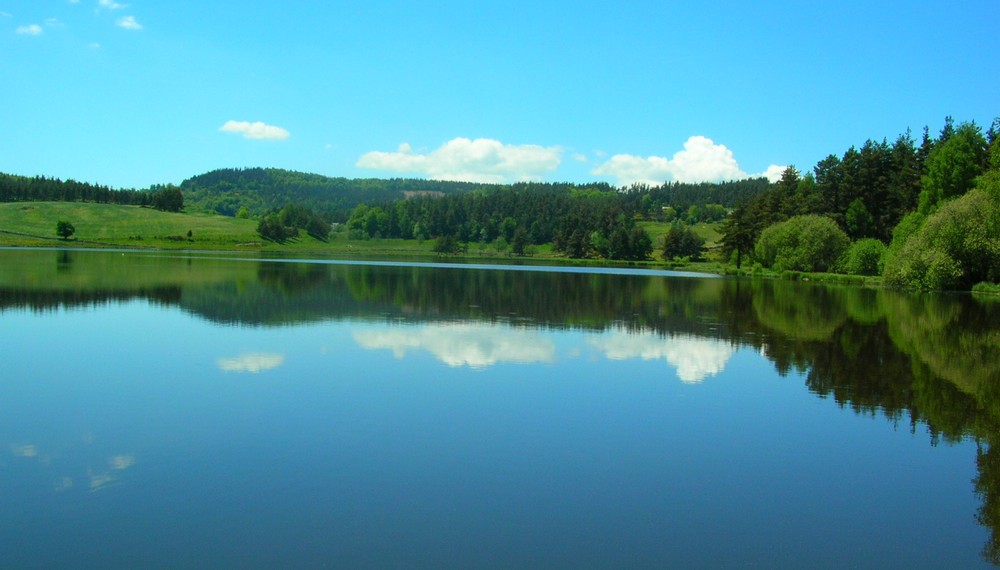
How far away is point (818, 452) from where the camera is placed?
13.1 meters

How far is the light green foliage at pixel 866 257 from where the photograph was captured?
74938 mm

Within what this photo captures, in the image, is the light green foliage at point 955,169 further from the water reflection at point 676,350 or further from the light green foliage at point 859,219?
the water reflection at point 676,350

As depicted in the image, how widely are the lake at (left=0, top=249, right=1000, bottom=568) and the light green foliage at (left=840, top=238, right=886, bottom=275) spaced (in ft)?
166

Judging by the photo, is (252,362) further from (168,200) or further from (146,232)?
(168,200)

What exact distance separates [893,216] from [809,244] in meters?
11.3

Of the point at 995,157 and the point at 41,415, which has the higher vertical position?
the point at 995,157

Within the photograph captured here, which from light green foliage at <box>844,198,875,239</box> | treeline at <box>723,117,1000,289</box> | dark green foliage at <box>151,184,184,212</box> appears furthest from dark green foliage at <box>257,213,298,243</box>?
light green foliage at <box>844,198,875,239</box>

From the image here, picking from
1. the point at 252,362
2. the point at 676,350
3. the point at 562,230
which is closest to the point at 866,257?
the point at 676,350

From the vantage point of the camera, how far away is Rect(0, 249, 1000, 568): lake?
8.63m

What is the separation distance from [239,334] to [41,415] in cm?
1155

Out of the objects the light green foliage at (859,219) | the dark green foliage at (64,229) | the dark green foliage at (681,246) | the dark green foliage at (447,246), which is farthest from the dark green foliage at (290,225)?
the light green foliage at (859,219)

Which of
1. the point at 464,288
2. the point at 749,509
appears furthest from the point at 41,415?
the point at 464,288

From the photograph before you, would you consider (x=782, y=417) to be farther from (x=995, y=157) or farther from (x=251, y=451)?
(x=995, y=157)

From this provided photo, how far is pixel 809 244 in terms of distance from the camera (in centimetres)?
8112
